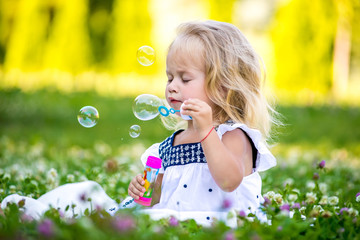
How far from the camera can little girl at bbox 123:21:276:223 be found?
243 centimetres

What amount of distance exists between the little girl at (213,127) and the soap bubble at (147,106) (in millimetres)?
223

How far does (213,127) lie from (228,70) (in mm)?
460

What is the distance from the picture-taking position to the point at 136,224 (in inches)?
75.0

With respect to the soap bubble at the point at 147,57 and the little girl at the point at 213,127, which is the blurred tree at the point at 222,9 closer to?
the soap bubble at the point at 147,57

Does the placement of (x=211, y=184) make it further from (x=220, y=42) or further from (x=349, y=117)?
(x=349, y=117)

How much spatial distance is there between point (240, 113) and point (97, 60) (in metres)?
16.2

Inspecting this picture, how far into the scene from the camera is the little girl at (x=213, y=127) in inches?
95.7

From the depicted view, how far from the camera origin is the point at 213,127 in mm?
2480

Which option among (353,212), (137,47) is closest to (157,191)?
(353,212)

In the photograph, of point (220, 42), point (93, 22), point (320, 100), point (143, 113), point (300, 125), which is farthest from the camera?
point (93, 22)

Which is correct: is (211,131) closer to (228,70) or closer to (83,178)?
(228,70)

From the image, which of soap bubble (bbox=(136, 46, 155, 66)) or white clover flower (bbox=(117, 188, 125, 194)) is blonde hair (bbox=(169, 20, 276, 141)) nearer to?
soap bubble (bbox=(136, 46, 155, 66))

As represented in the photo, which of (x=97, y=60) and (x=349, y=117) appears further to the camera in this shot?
(x=97, y=60)

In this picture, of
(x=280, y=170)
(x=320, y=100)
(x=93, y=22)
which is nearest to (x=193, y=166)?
(x=280, y=170)
